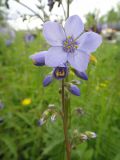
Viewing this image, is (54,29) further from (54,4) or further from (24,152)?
(24,152)

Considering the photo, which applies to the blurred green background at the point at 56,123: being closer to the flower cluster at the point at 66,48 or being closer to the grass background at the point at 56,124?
the grass background at the point at 56,124

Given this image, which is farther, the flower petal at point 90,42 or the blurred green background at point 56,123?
the blurred green background at point 56,123

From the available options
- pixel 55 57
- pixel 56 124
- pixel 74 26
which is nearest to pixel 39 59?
pixel 55 57

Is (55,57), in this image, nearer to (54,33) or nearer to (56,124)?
(54,33)

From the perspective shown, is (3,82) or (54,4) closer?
(54,4)

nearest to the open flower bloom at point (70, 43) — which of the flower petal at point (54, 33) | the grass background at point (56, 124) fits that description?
the flower petal at point (54, 33)

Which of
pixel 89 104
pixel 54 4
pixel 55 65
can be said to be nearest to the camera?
pixel 55 65

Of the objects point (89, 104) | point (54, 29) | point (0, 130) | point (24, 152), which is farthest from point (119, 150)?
point (54, 29)
